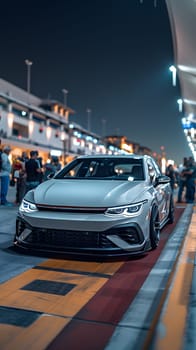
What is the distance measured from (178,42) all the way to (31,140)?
38762 mm

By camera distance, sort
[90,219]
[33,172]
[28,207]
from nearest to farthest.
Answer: [90,219], [28,207], [33,172]

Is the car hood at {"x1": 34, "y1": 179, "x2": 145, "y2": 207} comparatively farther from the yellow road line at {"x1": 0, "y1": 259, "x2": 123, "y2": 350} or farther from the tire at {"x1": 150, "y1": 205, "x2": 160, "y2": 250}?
the yellow road line at {"x1": 0, "y1": 259, "x2": 123, "y2": 350}

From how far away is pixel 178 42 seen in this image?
14.1 meters

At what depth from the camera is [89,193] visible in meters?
5.00

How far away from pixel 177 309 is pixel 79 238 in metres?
1.66

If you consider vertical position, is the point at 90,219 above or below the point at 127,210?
below

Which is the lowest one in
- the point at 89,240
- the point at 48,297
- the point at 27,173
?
the point at 48,297

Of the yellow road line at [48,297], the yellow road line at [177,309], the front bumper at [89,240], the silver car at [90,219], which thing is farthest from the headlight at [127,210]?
the yellow road line at [177,309]

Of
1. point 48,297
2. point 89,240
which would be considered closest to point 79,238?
point 89,240

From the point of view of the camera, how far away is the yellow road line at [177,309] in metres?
2.77

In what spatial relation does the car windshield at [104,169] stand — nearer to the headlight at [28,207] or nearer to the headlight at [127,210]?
the headlight at [127,210]

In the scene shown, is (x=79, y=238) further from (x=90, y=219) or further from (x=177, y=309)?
(x=177, y=309)

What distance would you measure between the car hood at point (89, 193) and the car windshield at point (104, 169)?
0.56 metres

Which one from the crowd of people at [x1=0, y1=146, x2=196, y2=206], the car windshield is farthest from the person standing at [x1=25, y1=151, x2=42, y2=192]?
the car windshield
